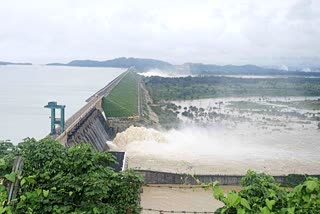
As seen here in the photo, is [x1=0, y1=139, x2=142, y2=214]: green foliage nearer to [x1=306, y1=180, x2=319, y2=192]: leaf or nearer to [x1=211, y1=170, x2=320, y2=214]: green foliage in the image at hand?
[x1=211, y1=170, x2=320, y2=214]: green foliage

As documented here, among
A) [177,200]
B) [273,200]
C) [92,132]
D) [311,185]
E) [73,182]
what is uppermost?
[311,185]

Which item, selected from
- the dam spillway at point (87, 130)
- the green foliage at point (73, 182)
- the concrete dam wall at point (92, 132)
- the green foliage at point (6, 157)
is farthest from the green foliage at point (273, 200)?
the concrete dam wall at point (92, 132)

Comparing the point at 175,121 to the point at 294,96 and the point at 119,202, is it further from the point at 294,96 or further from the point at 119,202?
the point at 294,96

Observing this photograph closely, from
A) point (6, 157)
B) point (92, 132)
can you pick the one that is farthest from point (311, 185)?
point (92, 132)

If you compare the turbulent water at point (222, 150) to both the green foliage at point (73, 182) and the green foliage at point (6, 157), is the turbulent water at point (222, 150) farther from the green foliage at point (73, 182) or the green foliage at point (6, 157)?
the green foliage at point (6, 157)

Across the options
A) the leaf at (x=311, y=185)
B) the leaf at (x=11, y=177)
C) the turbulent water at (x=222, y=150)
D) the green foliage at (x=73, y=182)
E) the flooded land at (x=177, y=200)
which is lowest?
the flooded land at (x=177, y=200)

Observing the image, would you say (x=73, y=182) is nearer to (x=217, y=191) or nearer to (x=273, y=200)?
(x=217, y=191)

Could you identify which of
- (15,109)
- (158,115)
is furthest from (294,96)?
(15,109)
